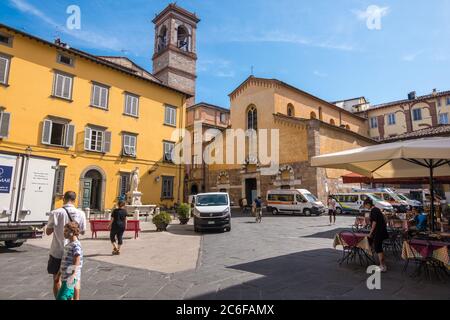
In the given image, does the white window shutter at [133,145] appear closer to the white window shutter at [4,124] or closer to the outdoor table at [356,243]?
the white window shutter at [4,124]

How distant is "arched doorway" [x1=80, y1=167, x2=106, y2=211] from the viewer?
19031 millimetres

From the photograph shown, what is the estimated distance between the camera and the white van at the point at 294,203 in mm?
20734

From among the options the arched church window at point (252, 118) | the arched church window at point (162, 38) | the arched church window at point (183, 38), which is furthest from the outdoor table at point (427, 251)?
the arched church window at point (162, 38)

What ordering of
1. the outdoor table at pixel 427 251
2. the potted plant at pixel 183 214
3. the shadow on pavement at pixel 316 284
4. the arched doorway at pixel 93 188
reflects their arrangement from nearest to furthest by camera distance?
the shadow on pavement at pixel 316 284, the outdoor table at pixel 427 251, the potted plant at pixel 183 214, the arched doorway at pixel 93 188

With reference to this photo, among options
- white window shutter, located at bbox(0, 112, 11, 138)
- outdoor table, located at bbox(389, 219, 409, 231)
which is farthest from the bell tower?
outdoor table, located at bbox(389, 219, 409, 231)

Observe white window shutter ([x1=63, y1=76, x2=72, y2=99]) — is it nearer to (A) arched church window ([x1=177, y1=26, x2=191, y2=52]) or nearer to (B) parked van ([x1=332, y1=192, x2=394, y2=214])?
(B) parked van ([x1=332, y1=192, x2=394, y2=214])

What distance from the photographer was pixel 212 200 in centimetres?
1389

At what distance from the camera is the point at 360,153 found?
Answer: 619cm

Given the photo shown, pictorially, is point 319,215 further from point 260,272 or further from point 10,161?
point 10,161

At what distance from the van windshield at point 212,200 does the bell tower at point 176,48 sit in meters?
26.5

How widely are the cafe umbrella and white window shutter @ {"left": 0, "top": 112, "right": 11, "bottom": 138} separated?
17.0 meters

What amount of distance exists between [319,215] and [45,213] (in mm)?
17717

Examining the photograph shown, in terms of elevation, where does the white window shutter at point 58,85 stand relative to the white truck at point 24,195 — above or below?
above

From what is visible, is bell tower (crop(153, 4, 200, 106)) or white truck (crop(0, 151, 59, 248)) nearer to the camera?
white truck (crop(0, 151, 59, 248))
